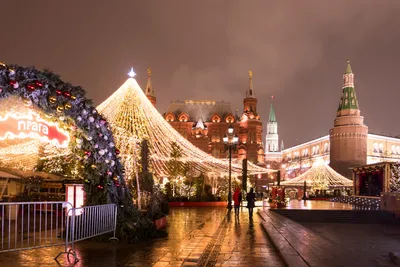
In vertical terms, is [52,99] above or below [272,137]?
below

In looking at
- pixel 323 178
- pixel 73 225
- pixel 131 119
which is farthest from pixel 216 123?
pixel 73 225

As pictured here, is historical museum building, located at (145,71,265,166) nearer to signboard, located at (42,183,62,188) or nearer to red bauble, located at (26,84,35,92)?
signboard, located at (42,183,62,188)

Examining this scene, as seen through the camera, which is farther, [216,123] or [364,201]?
[216,123]

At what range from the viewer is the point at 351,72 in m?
82.8

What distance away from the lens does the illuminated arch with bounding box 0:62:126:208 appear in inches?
399

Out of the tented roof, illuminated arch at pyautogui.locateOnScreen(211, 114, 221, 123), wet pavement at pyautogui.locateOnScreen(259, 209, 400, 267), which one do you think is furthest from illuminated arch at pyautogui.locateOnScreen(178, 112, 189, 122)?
wet pavement at pyautogui.locateOnScreen(259, 209, 400, 267)

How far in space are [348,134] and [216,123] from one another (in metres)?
32.8

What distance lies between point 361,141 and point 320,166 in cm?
2802

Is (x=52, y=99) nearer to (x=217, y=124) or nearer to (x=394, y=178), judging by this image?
(x=394, y=178)

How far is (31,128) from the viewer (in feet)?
36.8

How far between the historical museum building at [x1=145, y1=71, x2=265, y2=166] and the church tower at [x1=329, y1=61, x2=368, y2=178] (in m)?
20.2

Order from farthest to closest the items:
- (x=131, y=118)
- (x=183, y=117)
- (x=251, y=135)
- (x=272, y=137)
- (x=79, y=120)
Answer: (x=272, y=137) < (x=183, y=117) < (x=251, y=135) < (x=131, y=118) < (x=79, y=120)

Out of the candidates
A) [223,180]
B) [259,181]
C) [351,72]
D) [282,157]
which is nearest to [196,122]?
[259,181]

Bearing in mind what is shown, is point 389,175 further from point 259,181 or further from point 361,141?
point 259,181
